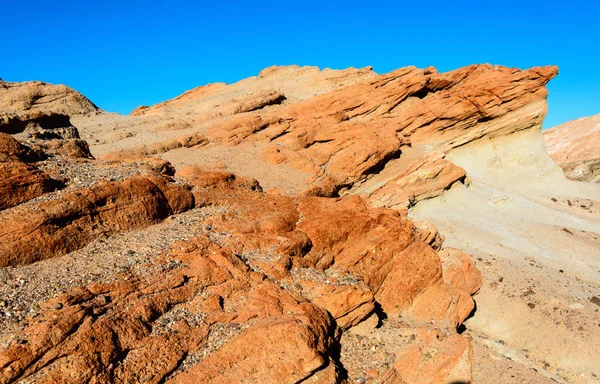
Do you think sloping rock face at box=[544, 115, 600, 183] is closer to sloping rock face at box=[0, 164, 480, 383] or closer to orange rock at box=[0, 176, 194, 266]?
sloping rock face at box=[0, 164, 480, 383]

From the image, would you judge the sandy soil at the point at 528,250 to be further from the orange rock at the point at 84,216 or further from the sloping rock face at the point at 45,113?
the sloping rock face at the point at 45,113

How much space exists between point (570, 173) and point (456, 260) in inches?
1256

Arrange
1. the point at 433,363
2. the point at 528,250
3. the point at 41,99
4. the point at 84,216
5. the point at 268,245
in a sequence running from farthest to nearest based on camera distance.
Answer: the point at 41,99 < the point at 528,250 < the point at 268,245 < the point at 433,363 < the point at 84,216

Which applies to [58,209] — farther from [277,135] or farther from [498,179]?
[498,179]

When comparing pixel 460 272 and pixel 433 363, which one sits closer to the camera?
pixel 433 363

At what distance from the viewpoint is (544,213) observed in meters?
27.0

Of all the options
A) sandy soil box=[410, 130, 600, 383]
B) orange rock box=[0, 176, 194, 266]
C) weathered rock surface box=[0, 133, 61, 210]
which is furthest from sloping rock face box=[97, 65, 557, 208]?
weathered rock surface box=[0, 133, 61, 210]

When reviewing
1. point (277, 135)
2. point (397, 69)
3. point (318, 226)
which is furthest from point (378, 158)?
point (318, 226)

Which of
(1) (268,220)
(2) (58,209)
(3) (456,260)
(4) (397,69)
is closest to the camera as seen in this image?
(2) (58,209)

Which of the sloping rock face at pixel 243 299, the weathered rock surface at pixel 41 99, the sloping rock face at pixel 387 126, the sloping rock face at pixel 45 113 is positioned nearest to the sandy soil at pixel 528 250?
the sloping rock face at pixel 387 126

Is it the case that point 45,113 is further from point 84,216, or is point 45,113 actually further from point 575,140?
point 575,140

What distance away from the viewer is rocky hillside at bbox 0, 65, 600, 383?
366 inches

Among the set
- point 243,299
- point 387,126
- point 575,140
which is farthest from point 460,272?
point 575,140

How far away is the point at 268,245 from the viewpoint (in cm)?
1348
